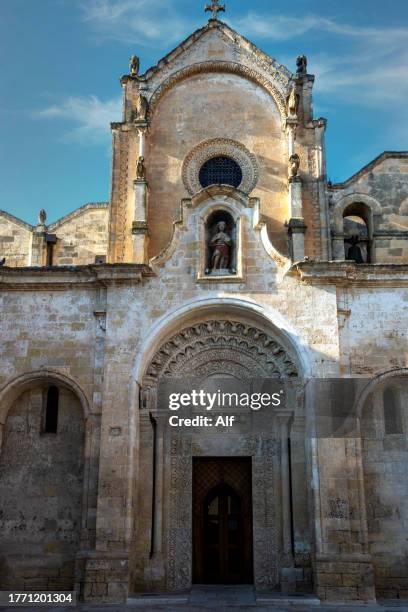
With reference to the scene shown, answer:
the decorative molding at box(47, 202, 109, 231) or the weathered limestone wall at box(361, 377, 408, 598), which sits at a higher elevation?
the decorative molding at box(47, 202, 109, 231)

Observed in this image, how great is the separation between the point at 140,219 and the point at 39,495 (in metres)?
7.27

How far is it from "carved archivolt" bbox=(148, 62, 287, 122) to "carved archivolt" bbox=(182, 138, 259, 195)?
1610 mm

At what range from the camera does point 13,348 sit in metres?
15.4

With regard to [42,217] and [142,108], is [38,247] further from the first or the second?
[142,108]

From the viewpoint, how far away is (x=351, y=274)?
1535 centimetres

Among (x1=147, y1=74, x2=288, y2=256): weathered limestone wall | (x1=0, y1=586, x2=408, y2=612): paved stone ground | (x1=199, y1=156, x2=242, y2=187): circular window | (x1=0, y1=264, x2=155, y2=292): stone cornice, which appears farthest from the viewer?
(x1=199, y1=156, x2=242, y2=187): circular window

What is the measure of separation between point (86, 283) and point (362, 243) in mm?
8477

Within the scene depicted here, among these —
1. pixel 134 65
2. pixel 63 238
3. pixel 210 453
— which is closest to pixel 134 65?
pixel 134 65

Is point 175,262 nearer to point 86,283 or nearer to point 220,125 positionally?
point 86,283

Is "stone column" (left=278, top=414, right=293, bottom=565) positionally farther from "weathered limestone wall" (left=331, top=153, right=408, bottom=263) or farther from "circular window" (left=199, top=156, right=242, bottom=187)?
"circular window" (left=199, top=156, right=242, bottom=187)

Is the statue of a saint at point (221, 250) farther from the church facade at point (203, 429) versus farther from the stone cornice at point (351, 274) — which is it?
the stone cornice at point (351, 274)

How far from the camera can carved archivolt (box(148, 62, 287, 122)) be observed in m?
19.2

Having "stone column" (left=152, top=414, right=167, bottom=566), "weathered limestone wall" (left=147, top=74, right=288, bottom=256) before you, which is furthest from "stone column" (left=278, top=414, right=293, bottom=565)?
"weathered limestone wall" (left=147, top=74, right=288, bottom=256)

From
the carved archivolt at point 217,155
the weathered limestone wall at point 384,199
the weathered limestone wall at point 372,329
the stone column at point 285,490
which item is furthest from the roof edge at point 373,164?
the stone column at point 285,490
